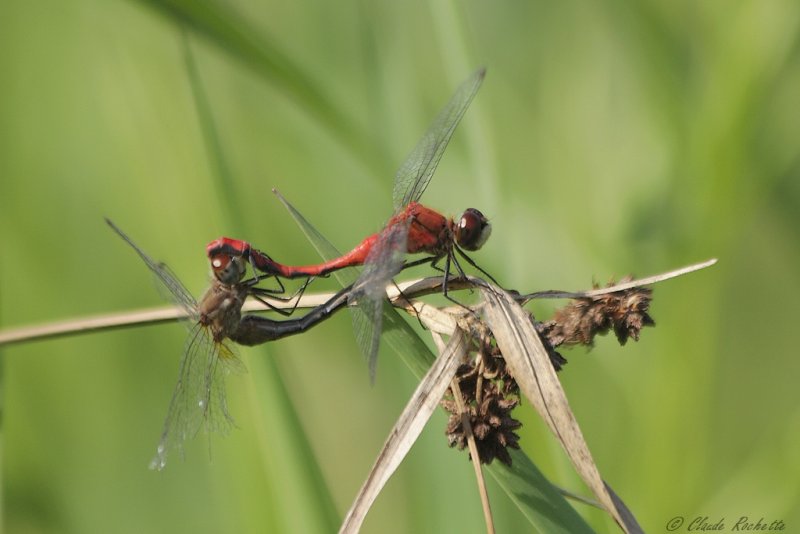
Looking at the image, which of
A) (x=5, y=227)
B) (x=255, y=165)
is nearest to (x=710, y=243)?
(x=255, y=165)

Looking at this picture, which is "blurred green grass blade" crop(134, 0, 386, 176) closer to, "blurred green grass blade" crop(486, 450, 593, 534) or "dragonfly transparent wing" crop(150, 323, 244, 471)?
"dragonfly transparent wing" crop(150, 323, 244, 471)

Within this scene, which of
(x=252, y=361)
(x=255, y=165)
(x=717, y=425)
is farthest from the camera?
(x=255, y=165)

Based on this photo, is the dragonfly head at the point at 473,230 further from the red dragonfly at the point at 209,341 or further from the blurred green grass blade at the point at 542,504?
the blurred green grass blade at the point at 542,504

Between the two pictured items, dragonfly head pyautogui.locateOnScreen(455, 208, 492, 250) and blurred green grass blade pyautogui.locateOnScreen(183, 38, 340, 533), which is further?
dragonfly head pyautogui.locateOnScreen(455, 208, 492, 250)

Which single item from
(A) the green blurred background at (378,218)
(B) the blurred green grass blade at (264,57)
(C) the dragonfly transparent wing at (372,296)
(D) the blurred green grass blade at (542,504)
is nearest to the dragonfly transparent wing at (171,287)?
(A) the green blurred background at (378,218)

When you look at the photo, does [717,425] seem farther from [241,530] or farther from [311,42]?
[311,42]

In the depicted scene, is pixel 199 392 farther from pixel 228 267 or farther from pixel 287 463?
pixel 287 463

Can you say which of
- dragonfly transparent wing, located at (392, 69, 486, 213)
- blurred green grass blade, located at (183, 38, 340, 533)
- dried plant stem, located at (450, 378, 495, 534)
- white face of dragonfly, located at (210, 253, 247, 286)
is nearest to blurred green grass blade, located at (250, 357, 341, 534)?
blurred green grass blade, located at (183, 38, 340, 533)

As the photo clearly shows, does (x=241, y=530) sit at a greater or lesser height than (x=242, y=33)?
lesser
